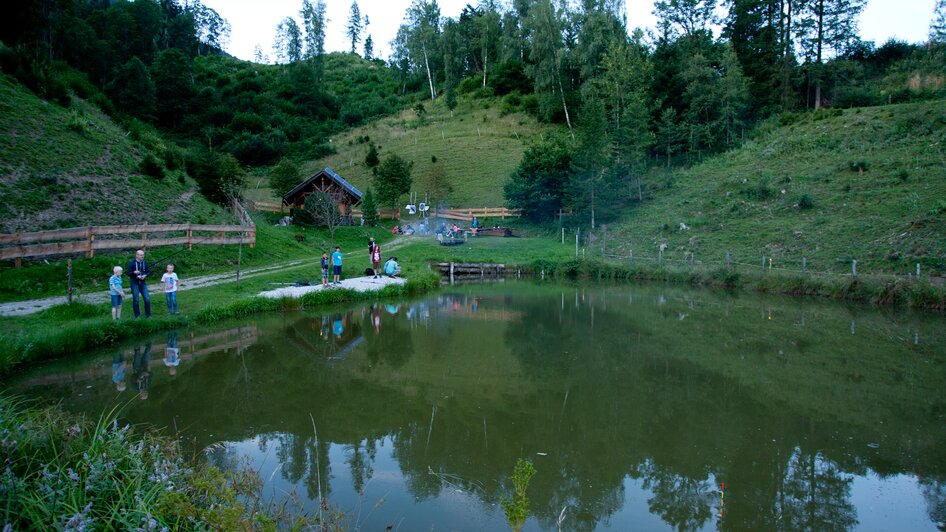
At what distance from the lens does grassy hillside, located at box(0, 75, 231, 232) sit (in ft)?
68.2

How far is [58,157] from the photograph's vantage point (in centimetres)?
2414

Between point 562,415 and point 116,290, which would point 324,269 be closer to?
point 116,290

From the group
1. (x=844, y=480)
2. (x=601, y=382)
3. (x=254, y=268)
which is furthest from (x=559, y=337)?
(x=254, y=268)

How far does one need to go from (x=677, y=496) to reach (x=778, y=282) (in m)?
20.0

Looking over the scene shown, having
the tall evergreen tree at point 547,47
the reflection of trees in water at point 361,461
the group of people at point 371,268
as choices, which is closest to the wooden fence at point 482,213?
the tall evergreen tree at point 547,47

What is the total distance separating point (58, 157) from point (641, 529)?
92.0 feet

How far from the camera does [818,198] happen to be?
30891 millimetres

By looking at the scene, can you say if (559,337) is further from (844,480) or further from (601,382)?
(844,480)

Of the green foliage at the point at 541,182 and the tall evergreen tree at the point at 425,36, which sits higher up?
the tall evergreen tree at the point at 425,36

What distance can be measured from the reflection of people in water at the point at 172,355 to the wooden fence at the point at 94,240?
265 inches

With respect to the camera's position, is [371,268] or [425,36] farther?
[425,36]

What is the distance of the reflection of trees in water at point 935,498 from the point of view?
598 centimetres

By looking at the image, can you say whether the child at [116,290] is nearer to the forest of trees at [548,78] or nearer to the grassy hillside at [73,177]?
the grassy hillside at [73,177]

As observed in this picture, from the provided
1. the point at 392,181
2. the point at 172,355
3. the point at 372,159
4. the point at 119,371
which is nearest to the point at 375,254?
the point at 172,355
